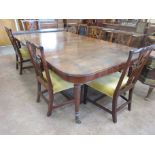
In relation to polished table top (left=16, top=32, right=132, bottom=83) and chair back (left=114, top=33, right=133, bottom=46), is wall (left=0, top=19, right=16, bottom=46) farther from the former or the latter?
chair back (left=114, top=33, right=133, bottom=46)

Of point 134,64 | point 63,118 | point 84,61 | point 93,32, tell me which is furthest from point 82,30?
point 63,118

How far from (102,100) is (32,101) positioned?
108 centimetres

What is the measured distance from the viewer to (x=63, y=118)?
189cm

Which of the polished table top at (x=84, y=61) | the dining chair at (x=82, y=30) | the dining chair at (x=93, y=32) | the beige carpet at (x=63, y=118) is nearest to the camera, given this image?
the polished table top at (x=84, y=61)

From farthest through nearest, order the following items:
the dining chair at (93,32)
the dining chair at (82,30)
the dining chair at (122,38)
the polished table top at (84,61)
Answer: the dining chair at (82,30)
the dining chair at (93,32)
the dining chair at (122,38)
the polished table top at (84,61)

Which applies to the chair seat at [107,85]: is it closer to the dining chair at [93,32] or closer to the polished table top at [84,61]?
the polished table top at [84,61]

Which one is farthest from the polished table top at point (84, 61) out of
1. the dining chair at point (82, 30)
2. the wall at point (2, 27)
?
the wall at point (2, 27)

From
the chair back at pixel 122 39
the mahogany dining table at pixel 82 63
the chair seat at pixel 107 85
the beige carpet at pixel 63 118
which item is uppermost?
the chair back at pixel 122 39

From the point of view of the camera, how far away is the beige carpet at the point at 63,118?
5.60 feet

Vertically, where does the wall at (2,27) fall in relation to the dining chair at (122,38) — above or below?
below

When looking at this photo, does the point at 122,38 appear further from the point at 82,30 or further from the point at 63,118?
the point at 63,118

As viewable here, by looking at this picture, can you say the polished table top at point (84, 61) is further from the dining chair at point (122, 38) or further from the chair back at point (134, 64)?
the dining chair at point (122, 38)

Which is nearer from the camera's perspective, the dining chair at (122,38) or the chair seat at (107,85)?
the chair seat at (107,85)
